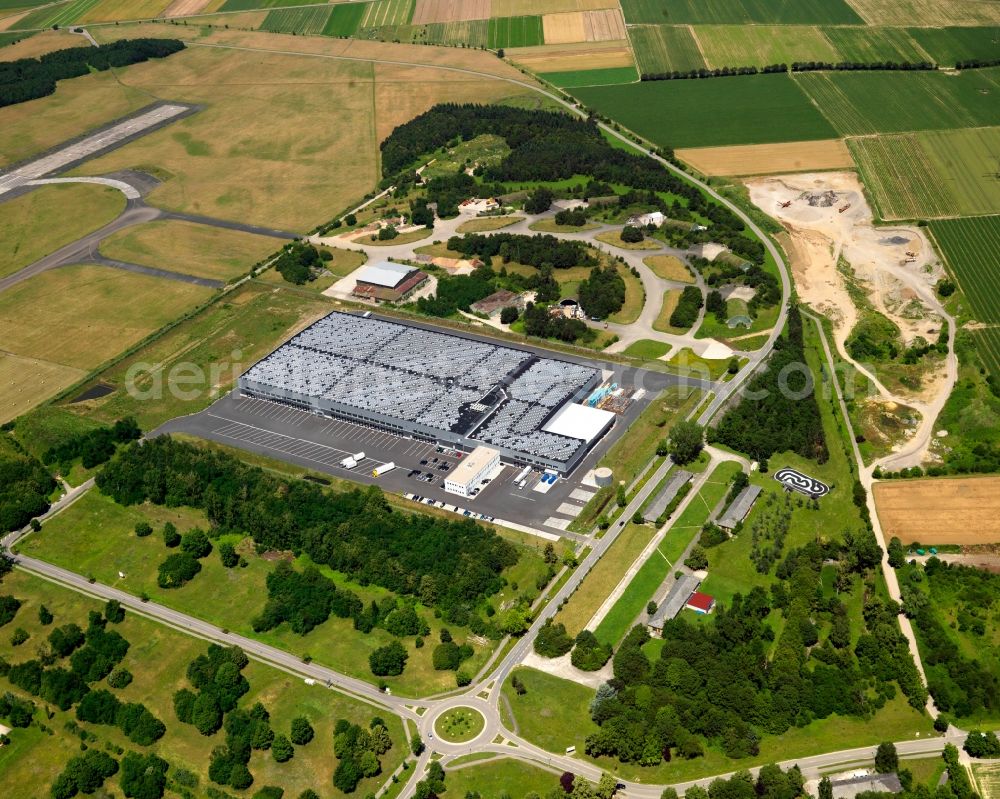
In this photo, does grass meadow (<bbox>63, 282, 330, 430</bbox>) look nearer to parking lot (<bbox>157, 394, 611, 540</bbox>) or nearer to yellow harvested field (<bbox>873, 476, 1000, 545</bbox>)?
parking lot (<bbox>157, 394, 611, 540</bbox>)

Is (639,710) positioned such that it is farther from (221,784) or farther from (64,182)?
(64,182)

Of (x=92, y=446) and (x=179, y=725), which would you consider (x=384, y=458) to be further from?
(x=179, y=725)

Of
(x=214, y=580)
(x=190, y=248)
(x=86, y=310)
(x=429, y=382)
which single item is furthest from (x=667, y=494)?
(x=190, y=248)

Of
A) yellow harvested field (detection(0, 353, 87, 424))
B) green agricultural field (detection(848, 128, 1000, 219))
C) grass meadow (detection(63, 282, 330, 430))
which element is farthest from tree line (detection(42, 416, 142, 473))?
green agricultural field (detection(848, 128, 1000, 219))

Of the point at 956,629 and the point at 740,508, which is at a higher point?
the point at 740,508

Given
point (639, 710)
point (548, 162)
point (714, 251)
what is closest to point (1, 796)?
point (639, 710)
